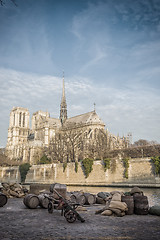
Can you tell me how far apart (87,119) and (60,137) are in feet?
51.1

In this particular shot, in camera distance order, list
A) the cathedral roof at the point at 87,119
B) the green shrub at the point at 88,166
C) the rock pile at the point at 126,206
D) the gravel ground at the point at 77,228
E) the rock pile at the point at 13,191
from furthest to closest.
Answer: the cathedral roof at the point at 87,119, the green shrub at the point at 88,166, the rock pile at the point at 13,191, the rock pile at the point at 126,206, the gravel ground at the point at 77,228

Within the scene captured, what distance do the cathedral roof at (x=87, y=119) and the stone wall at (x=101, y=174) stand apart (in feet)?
84.4

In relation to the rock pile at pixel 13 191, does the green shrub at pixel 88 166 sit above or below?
above

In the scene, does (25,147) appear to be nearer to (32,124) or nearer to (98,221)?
(32,124)

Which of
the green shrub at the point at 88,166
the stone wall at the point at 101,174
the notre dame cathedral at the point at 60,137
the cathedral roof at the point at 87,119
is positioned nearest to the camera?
the stone wall at the point at 101,174

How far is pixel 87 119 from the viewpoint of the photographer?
76.6 metres

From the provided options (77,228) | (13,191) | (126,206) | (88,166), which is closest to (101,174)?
(88,166)

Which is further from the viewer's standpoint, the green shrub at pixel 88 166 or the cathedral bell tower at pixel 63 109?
the cathedral bell tower at pixel 63 109

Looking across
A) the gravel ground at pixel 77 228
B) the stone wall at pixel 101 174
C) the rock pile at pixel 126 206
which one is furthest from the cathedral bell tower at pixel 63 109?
the gravel ground at pixel 77 228

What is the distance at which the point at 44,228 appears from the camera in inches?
280

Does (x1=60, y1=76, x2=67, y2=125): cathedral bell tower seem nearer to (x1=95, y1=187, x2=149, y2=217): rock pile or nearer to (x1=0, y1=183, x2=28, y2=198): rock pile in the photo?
(x1=0, y1=183, x2=28, y2=198): rock pile

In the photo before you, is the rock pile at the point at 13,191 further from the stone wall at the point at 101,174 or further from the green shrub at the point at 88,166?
the green shrub at the point at 88,166

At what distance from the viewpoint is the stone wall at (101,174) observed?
3291cm

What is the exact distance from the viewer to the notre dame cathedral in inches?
2055
